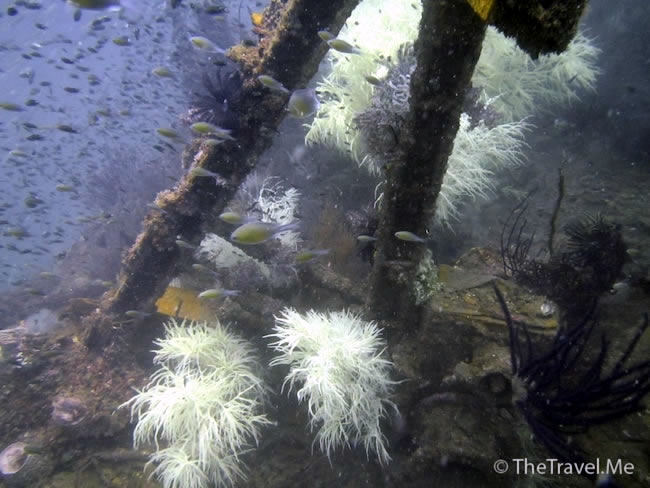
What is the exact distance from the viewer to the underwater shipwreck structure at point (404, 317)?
2.71 metres

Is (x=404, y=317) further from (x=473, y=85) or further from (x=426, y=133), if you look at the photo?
(x=473, y=85)

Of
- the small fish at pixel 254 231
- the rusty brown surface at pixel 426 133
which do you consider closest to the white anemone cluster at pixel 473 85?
the rusty brown surface at pixel 426 133

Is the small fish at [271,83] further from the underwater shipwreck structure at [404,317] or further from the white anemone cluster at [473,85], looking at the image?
the white anemone cluster at [473,85]

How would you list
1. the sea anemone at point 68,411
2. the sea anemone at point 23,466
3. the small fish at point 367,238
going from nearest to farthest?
the small fish at point 367,238
the sea anemone at point 23,466
the sea anemone at point 68,411

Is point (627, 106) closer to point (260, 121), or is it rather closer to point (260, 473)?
point (260, 121)

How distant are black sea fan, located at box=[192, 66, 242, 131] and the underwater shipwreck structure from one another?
14 cm

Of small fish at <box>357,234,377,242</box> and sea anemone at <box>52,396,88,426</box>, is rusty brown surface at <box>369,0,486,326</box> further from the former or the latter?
sea anemone at <box>52,396,88,426</box>

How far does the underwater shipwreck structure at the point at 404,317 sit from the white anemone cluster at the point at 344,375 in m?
0.07

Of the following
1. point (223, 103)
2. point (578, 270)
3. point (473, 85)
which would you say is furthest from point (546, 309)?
point (473, 85)

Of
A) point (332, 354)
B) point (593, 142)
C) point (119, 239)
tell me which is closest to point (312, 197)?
point (332, 354)

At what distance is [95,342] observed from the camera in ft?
20.5

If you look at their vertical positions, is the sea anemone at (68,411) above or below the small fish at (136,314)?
below

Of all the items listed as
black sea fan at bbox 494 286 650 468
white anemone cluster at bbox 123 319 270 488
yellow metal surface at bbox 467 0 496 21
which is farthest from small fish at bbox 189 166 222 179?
black sea fan at bbox 494 286 650 468

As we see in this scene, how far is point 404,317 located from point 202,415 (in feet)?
9.35
